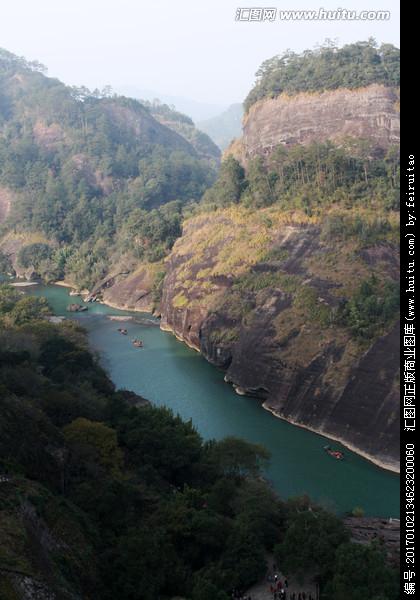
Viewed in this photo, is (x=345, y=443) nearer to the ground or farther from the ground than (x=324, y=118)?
nearer to the ground

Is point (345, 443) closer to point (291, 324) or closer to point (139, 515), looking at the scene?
point (291, 324)

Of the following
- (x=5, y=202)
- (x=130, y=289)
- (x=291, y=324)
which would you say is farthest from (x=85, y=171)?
(x=291, y=324)

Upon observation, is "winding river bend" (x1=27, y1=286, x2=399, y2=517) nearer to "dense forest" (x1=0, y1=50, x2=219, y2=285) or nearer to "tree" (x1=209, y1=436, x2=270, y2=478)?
"tree" (x1=209, y1=436, x2=270, y2=478)

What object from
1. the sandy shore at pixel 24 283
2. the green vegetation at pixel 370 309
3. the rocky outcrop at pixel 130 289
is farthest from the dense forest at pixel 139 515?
the sandy shore at pixel 24 283
